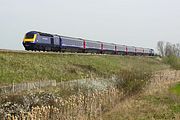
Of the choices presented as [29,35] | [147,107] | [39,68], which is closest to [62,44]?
[29,35]

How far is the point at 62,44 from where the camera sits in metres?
43.4

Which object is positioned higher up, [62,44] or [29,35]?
[29,35]

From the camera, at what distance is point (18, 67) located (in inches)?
1010

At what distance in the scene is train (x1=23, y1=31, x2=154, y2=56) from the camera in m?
37.2

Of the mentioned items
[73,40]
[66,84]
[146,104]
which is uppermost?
[73,40]

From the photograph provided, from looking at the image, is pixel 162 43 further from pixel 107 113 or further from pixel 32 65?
pixel 107 113

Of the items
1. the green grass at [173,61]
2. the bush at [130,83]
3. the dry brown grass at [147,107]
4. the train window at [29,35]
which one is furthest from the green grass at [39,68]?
the green grass at [173,61]

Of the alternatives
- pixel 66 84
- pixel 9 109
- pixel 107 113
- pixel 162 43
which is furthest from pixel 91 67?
pixel 162 43

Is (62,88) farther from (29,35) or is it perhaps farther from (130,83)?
(29,35)

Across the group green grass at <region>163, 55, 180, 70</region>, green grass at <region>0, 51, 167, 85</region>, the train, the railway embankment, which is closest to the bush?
the railway embankment

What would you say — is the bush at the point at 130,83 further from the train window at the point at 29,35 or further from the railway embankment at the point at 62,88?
the train window at the point at 29,35

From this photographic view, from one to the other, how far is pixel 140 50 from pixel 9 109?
68068 millimetres

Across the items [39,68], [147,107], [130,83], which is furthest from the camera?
[39,68]

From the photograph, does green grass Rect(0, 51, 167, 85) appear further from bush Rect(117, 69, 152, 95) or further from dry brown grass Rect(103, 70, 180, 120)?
dry brown grass Rect(103, 70, 180, 120)
